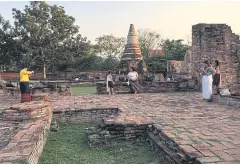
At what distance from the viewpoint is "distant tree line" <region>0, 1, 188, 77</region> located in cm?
2661

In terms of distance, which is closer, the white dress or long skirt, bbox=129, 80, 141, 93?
the white dress

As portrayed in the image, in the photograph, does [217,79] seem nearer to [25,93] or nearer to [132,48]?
[25,93]

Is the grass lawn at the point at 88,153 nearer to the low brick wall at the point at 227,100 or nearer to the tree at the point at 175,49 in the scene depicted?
the low brick wall at the point at 227,100

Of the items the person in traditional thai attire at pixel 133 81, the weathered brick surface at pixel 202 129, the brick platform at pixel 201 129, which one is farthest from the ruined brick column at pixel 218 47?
the weathered brick surface at pixel 202 129

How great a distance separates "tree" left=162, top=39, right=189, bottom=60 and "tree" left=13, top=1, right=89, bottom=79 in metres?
9.17

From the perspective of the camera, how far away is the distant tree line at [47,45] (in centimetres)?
2661

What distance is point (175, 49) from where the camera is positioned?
29859 mm

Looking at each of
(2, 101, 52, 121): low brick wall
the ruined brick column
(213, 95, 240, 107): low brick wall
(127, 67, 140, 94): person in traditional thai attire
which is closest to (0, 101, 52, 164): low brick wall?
(2, 101, 52, 121): low brick wall

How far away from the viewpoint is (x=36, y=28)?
26.2 m

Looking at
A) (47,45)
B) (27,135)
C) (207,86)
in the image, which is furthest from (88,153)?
(47,45)

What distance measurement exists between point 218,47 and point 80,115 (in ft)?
21.2

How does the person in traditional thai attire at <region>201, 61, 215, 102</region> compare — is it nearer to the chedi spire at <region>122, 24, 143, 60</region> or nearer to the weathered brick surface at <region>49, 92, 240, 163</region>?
the weathered brick surface at <region>49, 92, 240, 163</region>

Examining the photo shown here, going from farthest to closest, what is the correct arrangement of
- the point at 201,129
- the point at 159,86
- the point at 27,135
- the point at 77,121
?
the point at 159,86 < the point at 77,121 < the point at 201,129 < the point at 27,135

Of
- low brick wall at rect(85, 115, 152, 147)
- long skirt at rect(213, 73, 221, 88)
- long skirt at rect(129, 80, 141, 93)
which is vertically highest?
long skirt at rect(213, 73, 221, 88)
